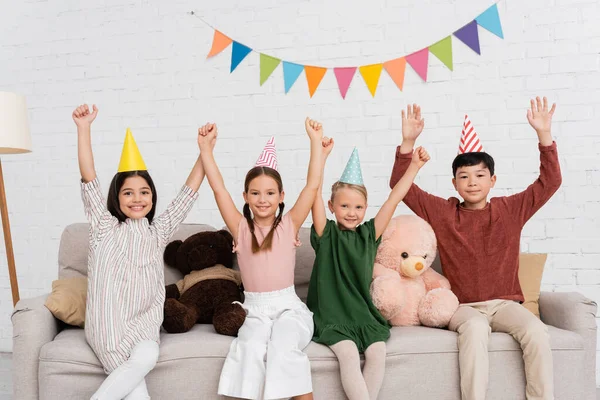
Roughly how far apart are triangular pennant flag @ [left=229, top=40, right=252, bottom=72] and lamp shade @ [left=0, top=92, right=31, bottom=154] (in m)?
1.12

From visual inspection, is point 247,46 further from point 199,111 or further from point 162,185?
point 162,185

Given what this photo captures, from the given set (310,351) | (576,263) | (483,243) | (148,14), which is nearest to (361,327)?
(310,351)

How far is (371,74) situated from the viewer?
3412 mm

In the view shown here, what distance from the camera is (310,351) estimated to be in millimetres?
2209

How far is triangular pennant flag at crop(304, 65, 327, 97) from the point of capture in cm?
347

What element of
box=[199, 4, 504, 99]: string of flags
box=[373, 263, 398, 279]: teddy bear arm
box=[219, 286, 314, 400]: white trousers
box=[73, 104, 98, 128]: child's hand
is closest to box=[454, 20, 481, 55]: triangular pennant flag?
box=[199, 4, 504, 99]: string of flags

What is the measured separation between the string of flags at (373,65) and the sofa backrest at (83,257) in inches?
41.1

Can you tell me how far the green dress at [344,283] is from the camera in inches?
92.2

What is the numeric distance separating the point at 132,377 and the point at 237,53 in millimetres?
2034

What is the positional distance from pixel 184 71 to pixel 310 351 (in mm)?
2022

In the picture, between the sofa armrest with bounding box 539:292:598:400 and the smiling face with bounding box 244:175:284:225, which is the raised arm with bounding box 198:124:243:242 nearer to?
the smiling face with bounding box 244:175:284:225

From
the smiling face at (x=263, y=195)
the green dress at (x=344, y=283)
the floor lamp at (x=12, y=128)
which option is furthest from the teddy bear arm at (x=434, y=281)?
the floor lamp at (x=12, y=128)

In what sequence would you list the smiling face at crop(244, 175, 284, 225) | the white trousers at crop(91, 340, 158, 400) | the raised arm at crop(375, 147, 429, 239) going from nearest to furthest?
1. the white trousers at crop(91, 340, 158, 400)
2. the smiling face at crop(244, 175, 284, 225)
3. the raised arm at crop(375, 147, 429, 239)

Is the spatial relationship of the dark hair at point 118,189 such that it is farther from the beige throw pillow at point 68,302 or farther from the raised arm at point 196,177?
the beige throw pillow at point 68,302
